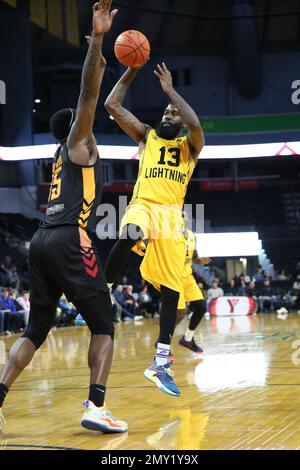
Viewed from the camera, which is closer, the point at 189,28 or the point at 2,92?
the point at 2,92

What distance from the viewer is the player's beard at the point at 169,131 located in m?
5.98

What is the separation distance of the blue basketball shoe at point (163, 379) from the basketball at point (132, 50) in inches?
98.1

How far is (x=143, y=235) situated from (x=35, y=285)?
1421 millimetres

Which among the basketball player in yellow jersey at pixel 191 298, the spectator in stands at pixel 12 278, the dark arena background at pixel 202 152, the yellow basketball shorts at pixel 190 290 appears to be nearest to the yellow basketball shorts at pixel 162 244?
the basketball player in yellow jersey at pixel 191 298

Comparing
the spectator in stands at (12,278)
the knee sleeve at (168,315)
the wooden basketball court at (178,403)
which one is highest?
the knee sleeve at (168,315)

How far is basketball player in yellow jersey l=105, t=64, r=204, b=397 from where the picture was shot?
5652 millimetres

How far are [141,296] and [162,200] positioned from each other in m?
16.4

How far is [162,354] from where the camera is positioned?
220 inches

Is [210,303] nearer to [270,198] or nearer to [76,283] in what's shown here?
[270,198]

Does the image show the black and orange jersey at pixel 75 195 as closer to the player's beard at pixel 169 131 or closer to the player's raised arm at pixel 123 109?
the player's raised arm at pixel 123 109

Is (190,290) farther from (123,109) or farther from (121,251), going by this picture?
(123,109)

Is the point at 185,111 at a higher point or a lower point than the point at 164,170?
higher

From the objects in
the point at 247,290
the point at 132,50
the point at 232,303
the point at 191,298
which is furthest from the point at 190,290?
the point at 247,290

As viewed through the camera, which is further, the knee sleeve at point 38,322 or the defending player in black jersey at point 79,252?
the knee sleeve at point 38,322
